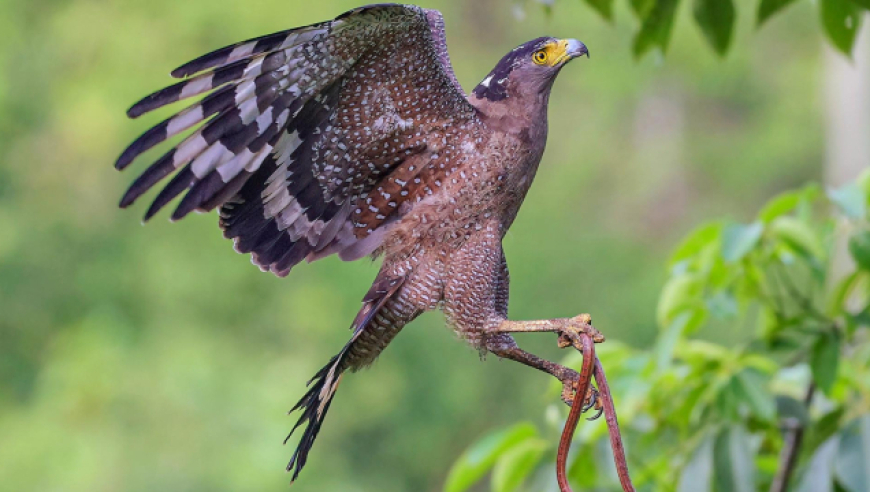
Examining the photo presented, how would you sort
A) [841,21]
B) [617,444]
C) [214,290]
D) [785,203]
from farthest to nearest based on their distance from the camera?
[214,290] < [785,203] < [841,21] < [617,444]

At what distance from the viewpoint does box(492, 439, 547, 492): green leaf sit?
6.98ft

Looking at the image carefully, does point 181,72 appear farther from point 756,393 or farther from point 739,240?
point 756,393

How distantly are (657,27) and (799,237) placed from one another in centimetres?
51

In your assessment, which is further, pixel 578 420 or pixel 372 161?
pixel 372 161

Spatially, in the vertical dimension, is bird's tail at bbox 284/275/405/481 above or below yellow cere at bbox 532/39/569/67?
below

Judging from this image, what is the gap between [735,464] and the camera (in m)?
1.95

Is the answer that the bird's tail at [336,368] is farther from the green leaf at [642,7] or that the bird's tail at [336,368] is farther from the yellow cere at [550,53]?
the green leaf at [642,7]

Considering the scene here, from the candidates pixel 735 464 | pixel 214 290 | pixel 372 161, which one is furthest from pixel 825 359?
pixel 214 290

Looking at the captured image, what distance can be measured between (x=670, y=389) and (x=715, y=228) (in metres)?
0.37

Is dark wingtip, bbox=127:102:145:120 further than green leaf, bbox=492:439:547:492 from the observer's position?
No

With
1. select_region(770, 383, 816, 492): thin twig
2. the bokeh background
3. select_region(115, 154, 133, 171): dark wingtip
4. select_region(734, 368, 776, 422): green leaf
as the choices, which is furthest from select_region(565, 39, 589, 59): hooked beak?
the bokeh background

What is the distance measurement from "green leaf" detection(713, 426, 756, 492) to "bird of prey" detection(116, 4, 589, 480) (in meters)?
0.64

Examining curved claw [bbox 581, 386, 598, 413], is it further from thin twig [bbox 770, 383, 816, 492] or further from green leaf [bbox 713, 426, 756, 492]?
thin twig [bbox 770, 383, 816, 492]

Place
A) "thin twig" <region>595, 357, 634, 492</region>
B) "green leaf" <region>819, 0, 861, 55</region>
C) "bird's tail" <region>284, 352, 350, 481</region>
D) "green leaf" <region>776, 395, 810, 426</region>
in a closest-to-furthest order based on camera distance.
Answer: "thin twig" <region>595, 357, 634, 492</region> → "bird's tail" <region>284, 352, 350, 481</region> → "green leaf" <region>819, 0, 861, 55</region> → "green leaf" <region>776, 395, 810, 426</region>
